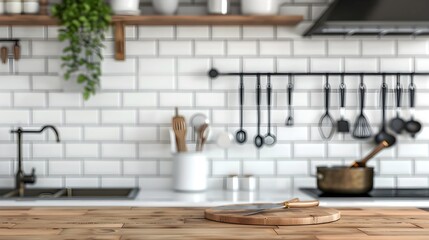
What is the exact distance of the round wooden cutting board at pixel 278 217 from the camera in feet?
6.47

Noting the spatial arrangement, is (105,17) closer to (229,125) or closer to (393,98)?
(229,125)

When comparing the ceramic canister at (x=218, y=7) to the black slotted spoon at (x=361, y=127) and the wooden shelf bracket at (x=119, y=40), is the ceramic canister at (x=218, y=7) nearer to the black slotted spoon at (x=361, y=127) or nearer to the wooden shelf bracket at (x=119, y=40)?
the wooden shelf bracket at (x=119, y=40)

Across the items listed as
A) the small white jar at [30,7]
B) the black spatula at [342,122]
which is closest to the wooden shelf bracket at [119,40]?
the small white jar at [30,7]

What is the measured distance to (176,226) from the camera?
6.39 ft

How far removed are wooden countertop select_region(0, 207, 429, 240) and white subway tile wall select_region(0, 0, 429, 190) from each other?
144 cm

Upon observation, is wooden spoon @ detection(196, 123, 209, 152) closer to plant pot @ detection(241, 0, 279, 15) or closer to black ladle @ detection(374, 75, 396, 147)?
plant pot @ detection(241, 0, 279, 15)

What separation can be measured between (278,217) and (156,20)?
1.85m

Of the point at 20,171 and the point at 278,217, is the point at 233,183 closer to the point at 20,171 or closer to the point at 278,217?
the point at 20,171

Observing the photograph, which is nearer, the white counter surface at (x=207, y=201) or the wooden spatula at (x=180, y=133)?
the white counter surface at (x=207, y=201)

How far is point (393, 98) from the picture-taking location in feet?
12.4

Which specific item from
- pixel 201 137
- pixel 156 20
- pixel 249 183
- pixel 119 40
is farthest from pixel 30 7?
pixel 249 183

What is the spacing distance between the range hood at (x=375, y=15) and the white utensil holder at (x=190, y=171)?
0.90m

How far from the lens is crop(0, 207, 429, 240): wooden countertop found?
1799 millimetres

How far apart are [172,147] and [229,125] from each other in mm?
355
